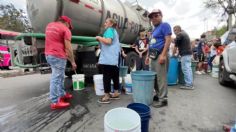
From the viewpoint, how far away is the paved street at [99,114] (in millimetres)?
2691

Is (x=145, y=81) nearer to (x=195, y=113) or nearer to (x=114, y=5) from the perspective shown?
(x=195, y=113)

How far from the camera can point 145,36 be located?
613 centimetres

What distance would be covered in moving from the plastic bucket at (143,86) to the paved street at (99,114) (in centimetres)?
31

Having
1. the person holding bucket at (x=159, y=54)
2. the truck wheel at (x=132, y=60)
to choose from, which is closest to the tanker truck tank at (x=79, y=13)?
the truck wheel at (x=132, y=60)

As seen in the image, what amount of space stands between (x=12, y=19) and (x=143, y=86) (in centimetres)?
Result: 3112

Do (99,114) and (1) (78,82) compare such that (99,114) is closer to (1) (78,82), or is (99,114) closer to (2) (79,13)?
(1) (78,82)

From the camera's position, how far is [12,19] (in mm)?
28516

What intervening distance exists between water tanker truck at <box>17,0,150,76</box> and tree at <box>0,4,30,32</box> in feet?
84.7

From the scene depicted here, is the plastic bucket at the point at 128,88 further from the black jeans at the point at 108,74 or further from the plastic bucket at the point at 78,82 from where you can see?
the plastic bucket at the point at 78,82

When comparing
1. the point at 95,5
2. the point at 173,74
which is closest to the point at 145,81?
the point at 173,74

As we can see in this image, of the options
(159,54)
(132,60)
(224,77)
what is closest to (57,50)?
(159,54)

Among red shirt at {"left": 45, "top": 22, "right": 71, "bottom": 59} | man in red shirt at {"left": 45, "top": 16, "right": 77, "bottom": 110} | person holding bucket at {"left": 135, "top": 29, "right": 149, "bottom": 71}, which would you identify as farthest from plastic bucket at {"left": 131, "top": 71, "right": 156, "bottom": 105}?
person holding bucket at {"left": 135, "top": 29, "right": 149, "bottom": 71}

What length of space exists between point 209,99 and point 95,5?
361 centimetres

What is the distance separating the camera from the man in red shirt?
3.41 metres
